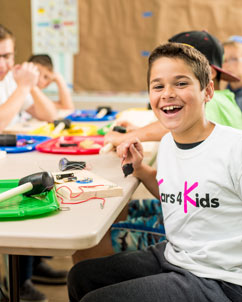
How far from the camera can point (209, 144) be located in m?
1.23

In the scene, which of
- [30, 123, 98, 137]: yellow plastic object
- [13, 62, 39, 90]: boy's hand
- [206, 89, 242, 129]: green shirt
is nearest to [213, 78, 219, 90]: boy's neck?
[206, 89, 242, 129]: green shirt

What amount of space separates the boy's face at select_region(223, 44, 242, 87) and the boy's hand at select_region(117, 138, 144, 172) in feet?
5.36

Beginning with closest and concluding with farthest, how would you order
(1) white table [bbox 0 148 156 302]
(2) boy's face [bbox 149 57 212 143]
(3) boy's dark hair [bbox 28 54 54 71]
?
1. (1) white table [bbox 0 148 156 302]
2. (2) boy's face [bbox 149 57 212 143]
3. (3) boy's dark hair [bbox 28 54 54 71]

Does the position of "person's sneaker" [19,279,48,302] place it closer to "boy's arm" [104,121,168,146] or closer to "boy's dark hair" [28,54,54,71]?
"boy's arm" [104,121,168,146]

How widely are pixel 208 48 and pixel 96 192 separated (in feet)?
2.87

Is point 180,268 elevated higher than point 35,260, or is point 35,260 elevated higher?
point 180,268

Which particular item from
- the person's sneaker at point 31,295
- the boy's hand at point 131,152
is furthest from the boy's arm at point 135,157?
the person's sneaker at point 31,295

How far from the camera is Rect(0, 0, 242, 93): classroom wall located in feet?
12.5

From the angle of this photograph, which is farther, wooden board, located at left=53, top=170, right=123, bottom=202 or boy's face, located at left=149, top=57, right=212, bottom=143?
boy's face, located at left=149, top=57, right=212, bottom=143

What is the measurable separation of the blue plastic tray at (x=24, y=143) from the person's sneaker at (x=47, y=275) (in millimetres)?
796

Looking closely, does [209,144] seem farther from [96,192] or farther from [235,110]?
[235,110]

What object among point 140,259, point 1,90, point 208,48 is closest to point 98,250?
point 140,259

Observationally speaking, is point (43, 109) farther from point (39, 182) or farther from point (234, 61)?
point (39, 182)

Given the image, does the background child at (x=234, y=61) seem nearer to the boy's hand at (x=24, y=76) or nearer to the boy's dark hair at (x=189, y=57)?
the boy's hand at (x=24, y=76)
